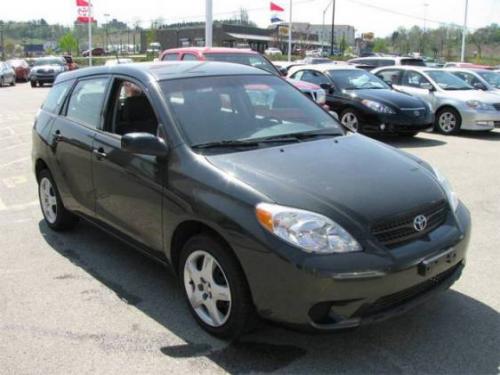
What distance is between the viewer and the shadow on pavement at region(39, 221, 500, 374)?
3.25 m

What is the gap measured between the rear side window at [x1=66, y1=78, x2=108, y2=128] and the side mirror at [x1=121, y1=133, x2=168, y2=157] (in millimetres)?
1048

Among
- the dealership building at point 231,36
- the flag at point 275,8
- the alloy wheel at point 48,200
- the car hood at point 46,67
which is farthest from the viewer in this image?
the dealership building at point 231,36

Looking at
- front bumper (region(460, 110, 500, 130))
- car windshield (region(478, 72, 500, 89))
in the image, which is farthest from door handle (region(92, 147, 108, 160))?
car windshield (region(478, 72, 500, 89))

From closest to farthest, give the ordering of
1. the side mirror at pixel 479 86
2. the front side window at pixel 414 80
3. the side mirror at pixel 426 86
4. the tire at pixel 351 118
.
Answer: the tire at pixel 351 118
the side mirror at pixel 426 86
the front side window at pixel 414 80
the side mirror at pixel 479 86

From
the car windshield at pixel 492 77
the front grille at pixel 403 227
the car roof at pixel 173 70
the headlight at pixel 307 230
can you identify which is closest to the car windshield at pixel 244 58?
the car roof at pixel 173 70

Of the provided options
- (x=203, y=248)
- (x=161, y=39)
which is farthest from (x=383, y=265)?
(x=161, y=39)

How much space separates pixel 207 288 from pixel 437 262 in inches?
55.6

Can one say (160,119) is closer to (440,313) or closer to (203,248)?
(203,248)

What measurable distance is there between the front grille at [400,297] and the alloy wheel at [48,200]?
3678mm

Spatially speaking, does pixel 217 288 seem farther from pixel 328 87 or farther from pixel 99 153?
pixel 328 87

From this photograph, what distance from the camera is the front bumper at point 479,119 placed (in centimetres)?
1256

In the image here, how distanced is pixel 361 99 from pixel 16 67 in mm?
29657

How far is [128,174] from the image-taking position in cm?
416

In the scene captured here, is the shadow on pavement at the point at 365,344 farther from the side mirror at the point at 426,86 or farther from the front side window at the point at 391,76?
the front side window at the point at 391,76
